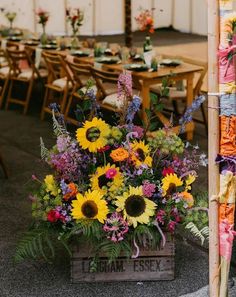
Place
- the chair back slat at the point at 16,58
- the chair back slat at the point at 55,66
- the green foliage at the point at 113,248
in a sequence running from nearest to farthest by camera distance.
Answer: the green foliage at the point at 113,248 → the chair back slat at the point at 55,66 → the chair back slat at the point at 16,58

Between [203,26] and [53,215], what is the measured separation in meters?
13.9

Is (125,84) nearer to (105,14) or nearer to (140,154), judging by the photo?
(140,154)

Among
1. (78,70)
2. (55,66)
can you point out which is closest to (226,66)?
(78,70)

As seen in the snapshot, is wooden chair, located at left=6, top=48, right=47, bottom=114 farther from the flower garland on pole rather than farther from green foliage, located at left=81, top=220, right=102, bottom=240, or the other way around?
the flower garland on pole

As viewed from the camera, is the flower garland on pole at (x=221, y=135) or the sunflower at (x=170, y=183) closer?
the flower garland on pole at (x=221, y=135)

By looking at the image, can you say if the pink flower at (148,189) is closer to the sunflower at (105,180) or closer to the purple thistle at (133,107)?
the sunflower at (105,180)

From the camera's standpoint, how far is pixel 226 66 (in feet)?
9.77

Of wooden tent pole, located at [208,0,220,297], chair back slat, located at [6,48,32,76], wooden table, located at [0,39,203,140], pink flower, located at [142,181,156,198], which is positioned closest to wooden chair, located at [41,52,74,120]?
wooden table, located at [0,39,203,140]

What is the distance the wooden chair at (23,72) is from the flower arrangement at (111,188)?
4531 mm

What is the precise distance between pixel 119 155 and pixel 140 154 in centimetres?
18

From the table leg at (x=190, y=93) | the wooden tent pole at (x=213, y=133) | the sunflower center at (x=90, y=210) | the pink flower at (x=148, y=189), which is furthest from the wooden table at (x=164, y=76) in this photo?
the wooden tent pole at (x=213, y=133)

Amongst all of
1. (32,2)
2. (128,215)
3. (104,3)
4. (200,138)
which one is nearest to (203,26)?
(104,3)

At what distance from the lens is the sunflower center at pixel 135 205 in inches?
148

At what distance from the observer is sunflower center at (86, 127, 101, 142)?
389 cm
